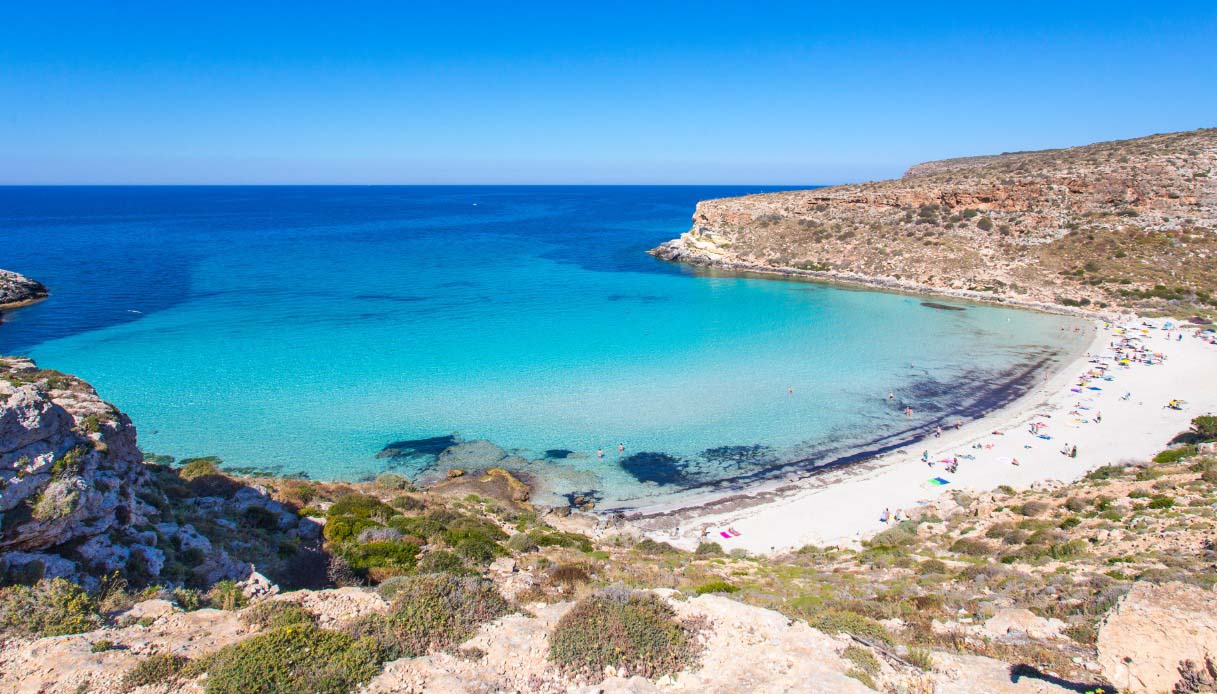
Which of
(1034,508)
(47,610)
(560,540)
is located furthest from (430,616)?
(1034,508)

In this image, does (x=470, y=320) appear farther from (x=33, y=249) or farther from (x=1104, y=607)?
(x=33, y=249)

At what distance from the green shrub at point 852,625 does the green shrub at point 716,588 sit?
2.40m

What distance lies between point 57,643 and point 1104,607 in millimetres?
15757

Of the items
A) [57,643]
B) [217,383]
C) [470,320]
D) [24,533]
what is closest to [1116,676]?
[57,643]

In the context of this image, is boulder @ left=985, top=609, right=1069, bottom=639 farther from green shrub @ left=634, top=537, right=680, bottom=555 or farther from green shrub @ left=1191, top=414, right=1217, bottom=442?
green shrub @ left=1191, top=414, right=1217, bottom=442

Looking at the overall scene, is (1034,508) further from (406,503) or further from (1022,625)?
(406,503)

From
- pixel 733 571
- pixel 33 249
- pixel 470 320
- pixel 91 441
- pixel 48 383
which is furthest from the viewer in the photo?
pixel 33 249

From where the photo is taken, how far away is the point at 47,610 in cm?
827

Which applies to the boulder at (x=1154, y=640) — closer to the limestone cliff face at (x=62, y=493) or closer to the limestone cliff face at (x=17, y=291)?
the limestone cliff face at (x=62, y=493)

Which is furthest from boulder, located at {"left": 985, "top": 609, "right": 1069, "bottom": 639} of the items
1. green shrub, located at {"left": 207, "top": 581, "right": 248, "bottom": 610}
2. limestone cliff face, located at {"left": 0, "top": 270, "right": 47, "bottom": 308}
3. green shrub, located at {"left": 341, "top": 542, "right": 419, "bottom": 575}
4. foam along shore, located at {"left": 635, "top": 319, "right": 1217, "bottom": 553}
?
limestone cliff face, located at {"left": 0, "top": 270, "right": 47, "bottom": 308}

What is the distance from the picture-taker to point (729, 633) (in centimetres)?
898

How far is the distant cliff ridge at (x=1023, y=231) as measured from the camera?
51594mm

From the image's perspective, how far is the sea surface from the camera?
82.6 ft

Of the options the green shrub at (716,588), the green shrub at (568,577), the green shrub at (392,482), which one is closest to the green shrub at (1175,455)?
the green shrub at (716,588)
